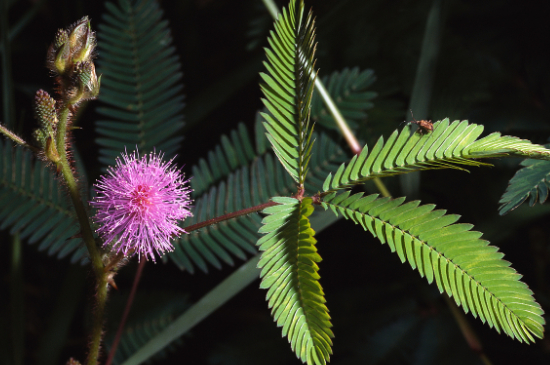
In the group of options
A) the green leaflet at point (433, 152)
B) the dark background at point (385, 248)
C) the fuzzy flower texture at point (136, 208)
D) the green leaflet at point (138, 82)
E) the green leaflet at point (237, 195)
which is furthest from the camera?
the dark background at point (385, 248)

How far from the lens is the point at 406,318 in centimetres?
165

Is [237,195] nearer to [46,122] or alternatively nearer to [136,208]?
[136,208]

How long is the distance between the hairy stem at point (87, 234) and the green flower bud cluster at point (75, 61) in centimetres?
4

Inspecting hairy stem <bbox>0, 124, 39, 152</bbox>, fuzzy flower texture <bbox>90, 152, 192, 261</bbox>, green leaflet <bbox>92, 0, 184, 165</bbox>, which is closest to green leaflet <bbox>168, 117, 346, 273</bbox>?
green leaflet <bbox>92, 0, 184, 165</bbox>

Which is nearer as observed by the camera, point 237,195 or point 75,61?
point 75,61

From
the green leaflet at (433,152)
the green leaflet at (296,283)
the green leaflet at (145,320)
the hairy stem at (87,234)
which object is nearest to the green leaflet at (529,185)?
the green leaflet at (433,152)

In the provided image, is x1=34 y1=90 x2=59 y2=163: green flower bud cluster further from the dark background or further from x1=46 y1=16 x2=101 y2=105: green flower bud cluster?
the dark background

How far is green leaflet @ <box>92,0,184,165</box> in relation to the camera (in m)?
1.36

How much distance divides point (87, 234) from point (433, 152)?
640 mm

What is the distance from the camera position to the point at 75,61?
28.8 inches

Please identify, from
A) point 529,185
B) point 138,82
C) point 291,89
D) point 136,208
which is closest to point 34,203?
point 138,82

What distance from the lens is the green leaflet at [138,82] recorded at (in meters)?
1.36

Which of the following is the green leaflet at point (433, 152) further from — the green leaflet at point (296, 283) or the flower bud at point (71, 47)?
the flower bud at point (71, 47)

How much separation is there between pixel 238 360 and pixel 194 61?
135 centimetres
